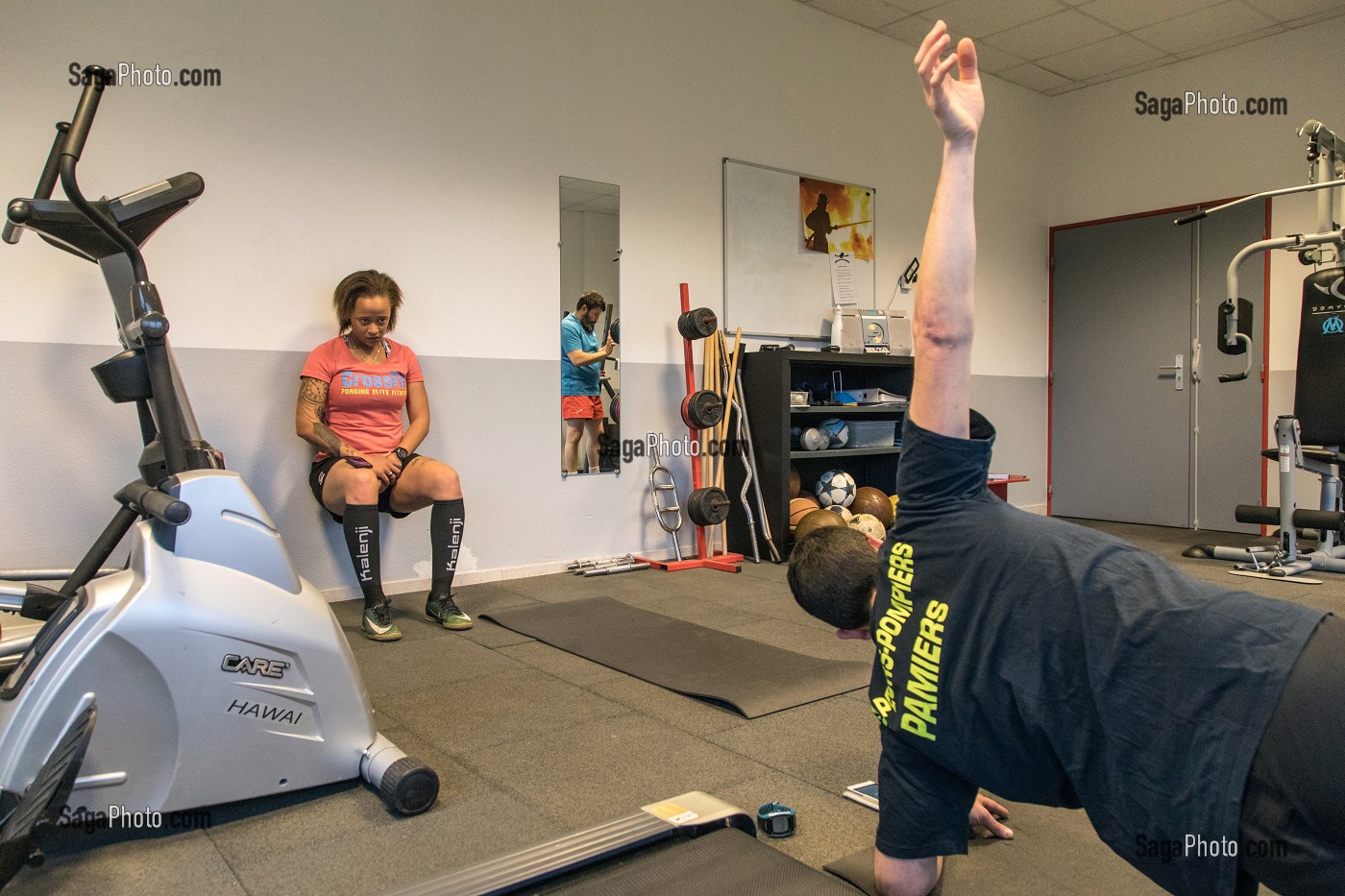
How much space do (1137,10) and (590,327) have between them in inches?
154

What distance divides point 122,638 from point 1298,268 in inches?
253

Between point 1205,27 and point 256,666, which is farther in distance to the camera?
point 1205,27

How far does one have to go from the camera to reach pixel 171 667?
5.38ft

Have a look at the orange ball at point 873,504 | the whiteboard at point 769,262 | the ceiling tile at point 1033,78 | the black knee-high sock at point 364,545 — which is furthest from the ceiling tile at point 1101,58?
the black knee-high sock at point 364,545

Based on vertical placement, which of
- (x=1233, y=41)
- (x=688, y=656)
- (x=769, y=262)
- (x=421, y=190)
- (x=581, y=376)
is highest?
(x=1233, y=41)

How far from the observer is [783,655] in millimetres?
2938

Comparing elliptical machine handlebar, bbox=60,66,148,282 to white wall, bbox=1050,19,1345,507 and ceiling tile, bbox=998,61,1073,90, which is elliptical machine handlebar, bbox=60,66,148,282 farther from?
white wall, bbox=1050,19,1345,507

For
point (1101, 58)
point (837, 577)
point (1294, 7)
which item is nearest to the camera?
point (837, 577)

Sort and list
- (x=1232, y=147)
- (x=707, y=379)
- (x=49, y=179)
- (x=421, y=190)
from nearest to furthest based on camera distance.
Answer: (x=49, y=179), (x=421, y=190), (x=707, y=379), (x=1232, y=147)

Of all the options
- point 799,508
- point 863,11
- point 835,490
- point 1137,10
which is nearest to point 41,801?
point 799,508

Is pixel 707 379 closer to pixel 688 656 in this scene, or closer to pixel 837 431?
pixel 837 431

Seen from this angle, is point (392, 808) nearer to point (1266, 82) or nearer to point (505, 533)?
point (505, 533)

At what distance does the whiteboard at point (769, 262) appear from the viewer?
5055 mm

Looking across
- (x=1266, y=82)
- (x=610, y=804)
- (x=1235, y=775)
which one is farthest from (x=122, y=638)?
(x=1266, y=82)
